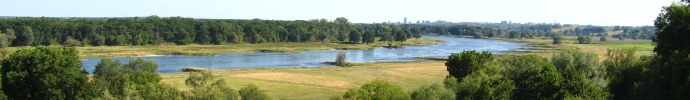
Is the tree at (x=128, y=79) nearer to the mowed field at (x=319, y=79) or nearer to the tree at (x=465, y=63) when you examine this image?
the mowed field at (x=319, y=79)

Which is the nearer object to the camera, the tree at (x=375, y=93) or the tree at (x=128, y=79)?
the tree at (x=375, y=93)

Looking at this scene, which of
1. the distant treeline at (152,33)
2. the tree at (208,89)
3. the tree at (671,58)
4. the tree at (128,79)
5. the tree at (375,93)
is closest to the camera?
the tree at (671,58)

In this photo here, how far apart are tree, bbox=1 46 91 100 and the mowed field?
34.4 feet

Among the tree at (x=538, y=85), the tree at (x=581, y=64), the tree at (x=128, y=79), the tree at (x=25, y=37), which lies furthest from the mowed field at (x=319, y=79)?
the tree at (x=25, y=37)

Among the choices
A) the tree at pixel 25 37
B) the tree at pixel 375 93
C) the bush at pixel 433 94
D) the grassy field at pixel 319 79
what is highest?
the tree at pixel 25 37

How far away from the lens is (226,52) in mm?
118438

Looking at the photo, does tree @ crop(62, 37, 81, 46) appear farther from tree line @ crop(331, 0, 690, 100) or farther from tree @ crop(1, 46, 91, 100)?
tree line @ crop(331, 0, 690, 100)

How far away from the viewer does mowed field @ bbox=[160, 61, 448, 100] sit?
51338mm

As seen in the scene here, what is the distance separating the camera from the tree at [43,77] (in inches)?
1411

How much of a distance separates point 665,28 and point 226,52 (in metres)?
95.9

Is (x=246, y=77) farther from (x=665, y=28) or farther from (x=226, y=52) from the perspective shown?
(x=226, y=52)

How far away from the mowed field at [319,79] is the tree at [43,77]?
10.5 m

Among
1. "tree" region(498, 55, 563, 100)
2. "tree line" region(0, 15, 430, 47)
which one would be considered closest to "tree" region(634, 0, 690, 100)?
"tree" region(498, 55, 563, 100)

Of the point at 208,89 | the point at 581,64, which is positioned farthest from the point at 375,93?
the point at 581,64
